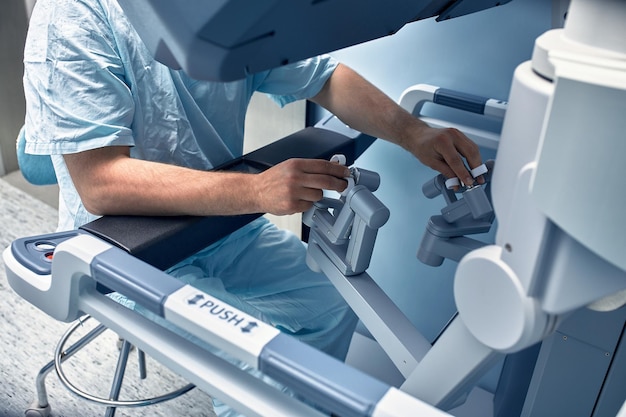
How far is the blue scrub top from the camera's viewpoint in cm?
99

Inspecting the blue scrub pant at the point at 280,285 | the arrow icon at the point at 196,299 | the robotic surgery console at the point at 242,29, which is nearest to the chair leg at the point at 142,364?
the blue scrub pant at the point at 280,285

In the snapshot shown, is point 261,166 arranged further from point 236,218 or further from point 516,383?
point 516,383

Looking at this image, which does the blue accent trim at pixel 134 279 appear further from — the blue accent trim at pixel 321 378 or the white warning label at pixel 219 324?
the blue accent trim at pixel 321 378

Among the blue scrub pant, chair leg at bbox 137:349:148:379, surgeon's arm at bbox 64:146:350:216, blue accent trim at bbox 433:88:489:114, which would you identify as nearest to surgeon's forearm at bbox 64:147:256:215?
surgeon's arm at bbox 64:146:350:216

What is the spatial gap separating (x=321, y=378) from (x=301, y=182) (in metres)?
0.35

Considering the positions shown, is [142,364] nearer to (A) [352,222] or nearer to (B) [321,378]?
(A) [352,222]

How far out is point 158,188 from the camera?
101 cm

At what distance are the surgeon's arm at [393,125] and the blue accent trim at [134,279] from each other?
20.4 inches

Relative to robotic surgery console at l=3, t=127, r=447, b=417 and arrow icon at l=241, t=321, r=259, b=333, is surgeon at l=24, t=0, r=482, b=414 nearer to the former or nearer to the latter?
robotic surgery console at l=3, t=127, r=447, b=417

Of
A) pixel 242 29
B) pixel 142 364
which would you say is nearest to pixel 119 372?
pixel 142 364

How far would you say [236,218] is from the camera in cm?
109

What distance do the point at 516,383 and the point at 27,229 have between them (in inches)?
71.5

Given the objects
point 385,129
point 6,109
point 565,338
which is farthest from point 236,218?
point 6,109

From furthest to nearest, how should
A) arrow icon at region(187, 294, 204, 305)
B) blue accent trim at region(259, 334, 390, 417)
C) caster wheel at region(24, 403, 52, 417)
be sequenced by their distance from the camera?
caster wheel at region(24, 403, 52, 417) < arrow icon at region(187, 294, 204, 305) < blue accent trim at region(259, 334, 390, 417)
